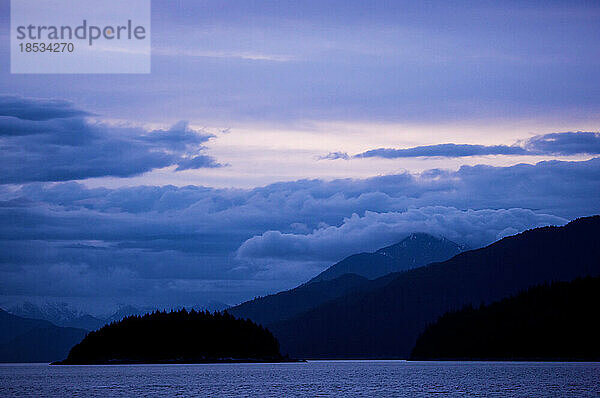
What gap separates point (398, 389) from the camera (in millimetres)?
197750

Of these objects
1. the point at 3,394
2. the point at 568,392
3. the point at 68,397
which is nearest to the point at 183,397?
the point at 68,397

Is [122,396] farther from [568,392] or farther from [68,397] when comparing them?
[568,392]

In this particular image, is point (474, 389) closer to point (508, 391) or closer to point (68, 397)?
point (508, 391)

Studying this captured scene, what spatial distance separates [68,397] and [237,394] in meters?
34.4

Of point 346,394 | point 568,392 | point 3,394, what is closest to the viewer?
point 568,392

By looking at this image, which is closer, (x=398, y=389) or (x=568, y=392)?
(x=568, y=392)

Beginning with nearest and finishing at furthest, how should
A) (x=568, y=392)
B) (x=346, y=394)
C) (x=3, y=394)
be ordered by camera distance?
(x=568, y=392), (x=346, y=394), (x=3, y=394)

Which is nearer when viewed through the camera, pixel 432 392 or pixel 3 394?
pixel 432 392

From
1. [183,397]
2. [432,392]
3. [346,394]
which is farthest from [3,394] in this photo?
[432,392]

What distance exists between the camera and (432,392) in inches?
7234

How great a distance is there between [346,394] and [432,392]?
59.7ft

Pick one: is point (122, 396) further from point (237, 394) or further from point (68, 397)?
point (237, 394)

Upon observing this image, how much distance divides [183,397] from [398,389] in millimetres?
50998

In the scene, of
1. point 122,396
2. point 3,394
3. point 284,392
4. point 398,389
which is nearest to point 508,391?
point 398,389
